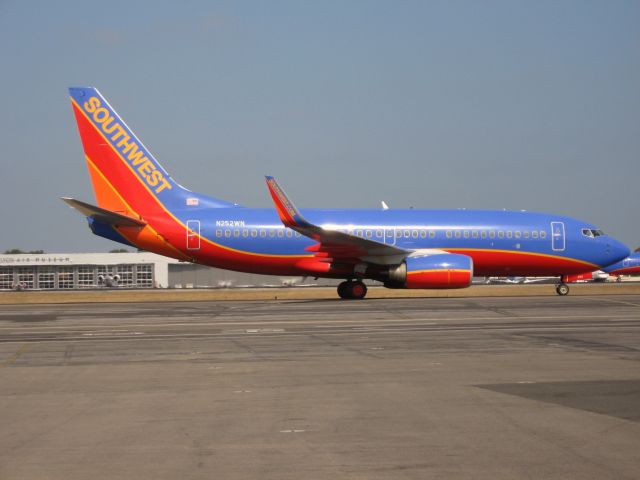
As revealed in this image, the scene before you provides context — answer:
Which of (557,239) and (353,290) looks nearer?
(353,290)

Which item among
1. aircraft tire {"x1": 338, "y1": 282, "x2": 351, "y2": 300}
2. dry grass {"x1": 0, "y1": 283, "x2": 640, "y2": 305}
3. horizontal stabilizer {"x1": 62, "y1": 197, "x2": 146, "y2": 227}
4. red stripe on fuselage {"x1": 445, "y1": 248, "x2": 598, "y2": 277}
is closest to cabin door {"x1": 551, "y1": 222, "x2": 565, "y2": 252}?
red stripe on fuselage {"x1": 445, "y1": 248, "x2": 598, "y2": 277}

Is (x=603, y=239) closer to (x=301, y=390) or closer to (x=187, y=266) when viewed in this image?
(x=301, y=390)

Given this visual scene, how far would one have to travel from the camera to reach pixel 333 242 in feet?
106

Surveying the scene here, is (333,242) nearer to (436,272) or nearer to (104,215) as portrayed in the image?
(436,272)

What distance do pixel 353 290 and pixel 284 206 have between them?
537 centimetres

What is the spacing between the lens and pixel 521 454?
7.38 metres

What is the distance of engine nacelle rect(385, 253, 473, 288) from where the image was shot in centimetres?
3112

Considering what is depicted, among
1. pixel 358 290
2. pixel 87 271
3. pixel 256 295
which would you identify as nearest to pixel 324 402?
pixel 358 290

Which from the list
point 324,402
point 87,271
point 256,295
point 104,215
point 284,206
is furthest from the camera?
point 87,271

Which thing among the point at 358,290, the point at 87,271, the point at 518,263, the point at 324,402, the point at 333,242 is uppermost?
the point at 87,271

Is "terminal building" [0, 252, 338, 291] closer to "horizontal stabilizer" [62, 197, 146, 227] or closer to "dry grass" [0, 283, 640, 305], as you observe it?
"dry grass" [0, 283, 640, 305]

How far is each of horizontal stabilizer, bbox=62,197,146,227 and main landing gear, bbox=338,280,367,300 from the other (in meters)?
8.58

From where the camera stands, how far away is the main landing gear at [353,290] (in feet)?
112

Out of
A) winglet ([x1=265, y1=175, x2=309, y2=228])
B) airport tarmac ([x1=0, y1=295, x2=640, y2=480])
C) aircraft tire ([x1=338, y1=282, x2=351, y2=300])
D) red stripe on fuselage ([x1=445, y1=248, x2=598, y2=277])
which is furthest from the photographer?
red stripe on fuselage ([x1=445, y1=248, x2=598, y2=277])
